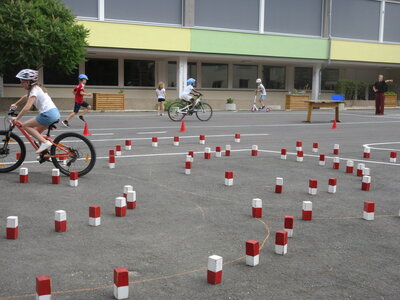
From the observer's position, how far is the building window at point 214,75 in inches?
1561

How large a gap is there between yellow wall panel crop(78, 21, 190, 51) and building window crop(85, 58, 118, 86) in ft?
14.5

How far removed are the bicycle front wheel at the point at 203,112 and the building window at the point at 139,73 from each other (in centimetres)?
1552

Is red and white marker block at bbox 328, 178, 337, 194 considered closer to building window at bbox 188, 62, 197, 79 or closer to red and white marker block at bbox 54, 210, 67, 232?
red and white marker block at bbox 54, 210, 67, 232

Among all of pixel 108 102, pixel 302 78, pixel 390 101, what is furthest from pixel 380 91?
pixel 302 78

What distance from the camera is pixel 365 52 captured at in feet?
134

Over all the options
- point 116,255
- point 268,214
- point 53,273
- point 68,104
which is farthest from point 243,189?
point 68,104

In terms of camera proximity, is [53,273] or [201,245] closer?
[53,273]

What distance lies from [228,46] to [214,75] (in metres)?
5.06

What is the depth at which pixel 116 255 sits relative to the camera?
4.70 metres

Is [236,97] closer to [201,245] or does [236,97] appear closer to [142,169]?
[142,169]

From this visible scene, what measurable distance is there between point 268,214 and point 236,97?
34977 mm

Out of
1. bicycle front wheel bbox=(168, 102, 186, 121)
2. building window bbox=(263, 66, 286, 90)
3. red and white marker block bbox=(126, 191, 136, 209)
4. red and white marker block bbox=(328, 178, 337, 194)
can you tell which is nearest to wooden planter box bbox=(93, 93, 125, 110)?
bicycle front wheel bbox=(168, 102, 186, 121)

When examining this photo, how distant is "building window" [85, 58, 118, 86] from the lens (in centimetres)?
3519

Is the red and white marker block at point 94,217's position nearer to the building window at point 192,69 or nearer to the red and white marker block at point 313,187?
the red and white marker block at point 313,187
